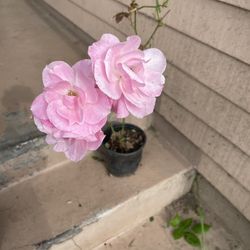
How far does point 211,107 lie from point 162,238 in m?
0.73

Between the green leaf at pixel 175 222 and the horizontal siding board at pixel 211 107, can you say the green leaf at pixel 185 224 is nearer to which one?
the green leaf at pixel 175 222

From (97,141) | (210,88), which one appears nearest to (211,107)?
A: (210,88)

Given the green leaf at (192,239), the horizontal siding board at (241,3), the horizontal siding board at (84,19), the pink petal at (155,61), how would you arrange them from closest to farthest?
1. the pink petal at (155,61)
2. the horizontal siding board at (241,3)
3. the green leaf at (192,239)
4. the horizontal siding board at (84,19)

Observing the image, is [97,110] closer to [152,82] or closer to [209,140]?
[152,82]

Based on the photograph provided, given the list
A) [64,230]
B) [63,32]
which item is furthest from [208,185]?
[63,32]

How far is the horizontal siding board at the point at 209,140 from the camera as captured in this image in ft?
4.73

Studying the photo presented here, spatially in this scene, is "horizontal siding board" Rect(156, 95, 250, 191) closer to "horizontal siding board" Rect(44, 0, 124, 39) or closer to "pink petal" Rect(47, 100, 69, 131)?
"horizontal siding board" Rect(44, 0, 124, 39)

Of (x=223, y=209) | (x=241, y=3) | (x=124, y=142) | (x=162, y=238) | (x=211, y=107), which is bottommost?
(x=162, y=238)

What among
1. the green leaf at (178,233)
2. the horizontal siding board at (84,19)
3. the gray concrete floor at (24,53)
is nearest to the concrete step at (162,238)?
the green leaf at (178,233)

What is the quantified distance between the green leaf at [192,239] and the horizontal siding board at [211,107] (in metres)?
0.56

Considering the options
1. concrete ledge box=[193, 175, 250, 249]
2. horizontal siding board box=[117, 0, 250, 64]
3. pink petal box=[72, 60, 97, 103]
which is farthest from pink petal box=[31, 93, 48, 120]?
concrete ledge box=[193, 175, 250, 249]

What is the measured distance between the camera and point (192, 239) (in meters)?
1.62

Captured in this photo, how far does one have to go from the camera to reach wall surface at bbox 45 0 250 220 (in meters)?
1.26

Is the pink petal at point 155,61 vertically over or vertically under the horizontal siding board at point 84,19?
over
